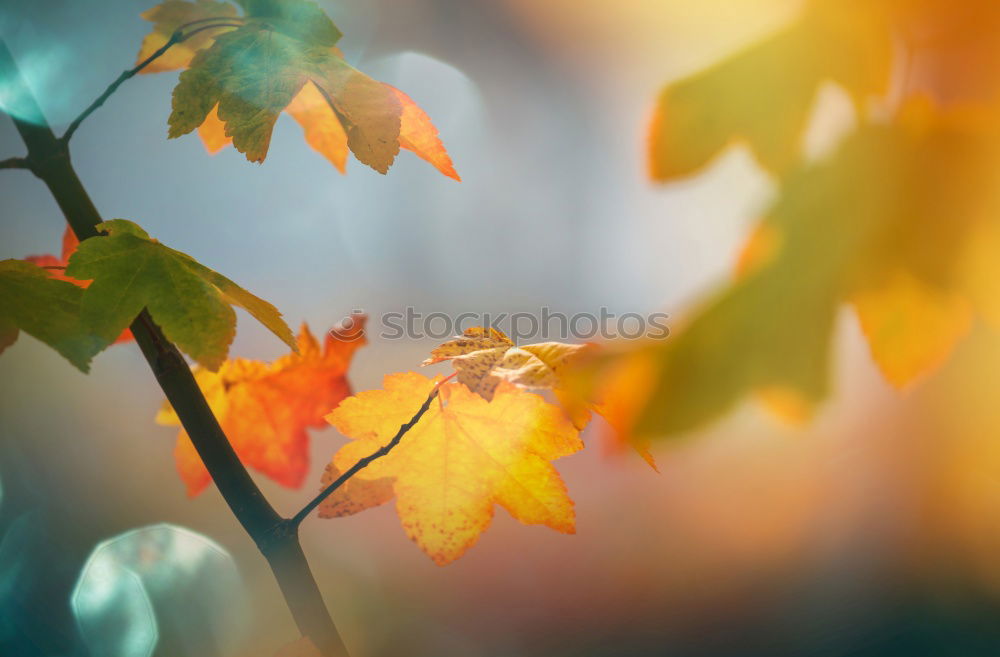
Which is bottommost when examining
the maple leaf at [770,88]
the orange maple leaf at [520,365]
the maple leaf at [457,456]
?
the maple leaf at [457,456]

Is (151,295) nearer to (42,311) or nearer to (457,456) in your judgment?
(42,311)

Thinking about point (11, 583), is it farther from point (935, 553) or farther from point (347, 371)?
point (935, 553)

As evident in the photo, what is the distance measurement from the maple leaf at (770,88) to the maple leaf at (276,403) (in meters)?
0.38

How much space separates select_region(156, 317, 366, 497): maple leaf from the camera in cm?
49

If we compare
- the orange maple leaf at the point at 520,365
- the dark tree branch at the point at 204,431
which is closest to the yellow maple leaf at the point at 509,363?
the orange maple leaf at the point at 520,365

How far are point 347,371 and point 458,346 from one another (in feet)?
0.99

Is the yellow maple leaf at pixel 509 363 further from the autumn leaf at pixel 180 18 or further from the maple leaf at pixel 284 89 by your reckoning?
the autumn leaf at pixel 180 18

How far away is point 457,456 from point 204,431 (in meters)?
0.13

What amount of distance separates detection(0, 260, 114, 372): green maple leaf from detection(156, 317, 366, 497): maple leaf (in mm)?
223

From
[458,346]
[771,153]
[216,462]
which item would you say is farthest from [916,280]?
[216,462]

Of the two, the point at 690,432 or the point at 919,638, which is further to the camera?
the point at 919,638

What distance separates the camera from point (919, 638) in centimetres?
52

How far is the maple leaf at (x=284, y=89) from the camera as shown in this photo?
273 mm

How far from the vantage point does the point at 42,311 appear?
0.25 metres
